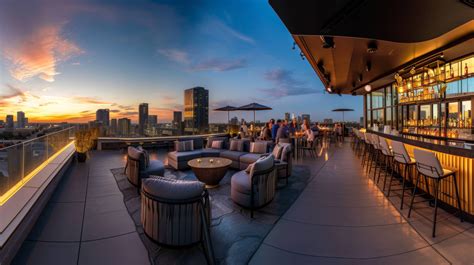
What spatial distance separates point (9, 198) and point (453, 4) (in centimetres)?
696

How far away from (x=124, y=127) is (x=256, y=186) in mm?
10272

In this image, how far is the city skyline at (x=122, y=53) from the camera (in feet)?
18.1

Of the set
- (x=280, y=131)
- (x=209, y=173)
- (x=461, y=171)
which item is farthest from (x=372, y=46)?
(x=209, y=173)

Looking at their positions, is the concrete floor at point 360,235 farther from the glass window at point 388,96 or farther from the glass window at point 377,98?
the glass window at point 377,98

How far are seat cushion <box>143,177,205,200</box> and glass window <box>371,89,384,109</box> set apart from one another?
12489mm

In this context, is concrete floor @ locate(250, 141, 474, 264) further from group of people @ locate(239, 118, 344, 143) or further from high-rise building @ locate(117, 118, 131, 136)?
high-rise building @ locate(117, 118, 131, 136)

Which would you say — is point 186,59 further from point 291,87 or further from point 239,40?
point 291,87

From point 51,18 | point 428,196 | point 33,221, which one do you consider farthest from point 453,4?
point 51,18

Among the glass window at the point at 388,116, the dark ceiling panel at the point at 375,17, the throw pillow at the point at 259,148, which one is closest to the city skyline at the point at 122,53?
the dark ceiling panel at the point at 375,17

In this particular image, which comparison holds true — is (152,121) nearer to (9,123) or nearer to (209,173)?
(9,123)

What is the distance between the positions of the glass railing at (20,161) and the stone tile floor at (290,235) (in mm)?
605

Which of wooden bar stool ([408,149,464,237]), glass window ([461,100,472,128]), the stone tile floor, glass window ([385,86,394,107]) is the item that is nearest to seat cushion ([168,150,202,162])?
the stone tile floor

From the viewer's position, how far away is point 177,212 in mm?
2127

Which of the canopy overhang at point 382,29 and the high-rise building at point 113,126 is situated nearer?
the canopy overhang at point 382,29
